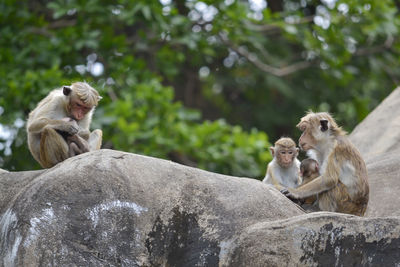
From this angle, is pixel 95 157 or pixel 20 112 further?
pixel 20 112

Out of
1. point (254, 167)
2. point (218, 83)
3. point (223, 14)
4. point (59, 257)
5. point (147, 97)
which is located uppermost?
point (59, 257)

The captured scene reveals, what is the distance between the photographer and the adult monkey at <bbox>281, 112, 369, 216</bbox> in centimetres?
788

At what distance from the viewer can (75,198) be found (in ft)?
20.9

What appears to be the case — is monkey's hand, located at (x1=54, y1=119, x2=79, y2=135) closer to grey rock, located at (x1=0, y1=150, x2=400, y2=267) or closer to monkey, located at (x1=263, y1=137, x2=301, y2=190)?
grey rock, located at (x1=0, y1=150, x2=400, y2=267)

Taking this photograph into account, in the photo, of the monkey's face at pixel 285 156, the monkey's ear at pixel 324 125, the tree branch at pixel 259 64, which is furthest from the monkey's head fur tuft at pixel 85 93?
the tree branch at pixel 259 64

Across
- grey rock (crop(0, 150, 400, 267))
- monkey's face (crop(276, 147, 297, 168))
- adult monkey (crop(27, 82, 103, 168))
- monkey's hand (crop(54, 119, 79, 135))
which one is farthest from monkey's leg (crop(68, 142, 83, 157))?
monkey's face (crop(276, 147, 297, 168))

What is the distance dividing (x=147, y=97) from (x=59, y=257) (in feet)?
27.1

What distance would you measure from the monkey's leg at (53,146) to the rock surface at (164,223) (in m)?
0.95

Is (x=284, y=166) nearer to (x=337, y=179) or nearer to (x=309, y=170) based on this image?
(x=309, y=170)

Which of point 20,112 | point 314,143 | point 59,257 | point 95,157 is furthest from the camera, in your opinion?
point 20,112

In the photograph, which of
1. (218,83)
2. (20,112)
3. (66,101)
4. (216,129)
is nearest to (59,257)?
(66,101)

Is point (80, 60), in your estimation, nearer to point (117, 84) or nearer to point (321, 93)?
point (117, 84)

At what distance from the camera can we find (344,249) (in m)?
5.96

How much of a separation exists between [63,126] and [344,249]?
141 inches
